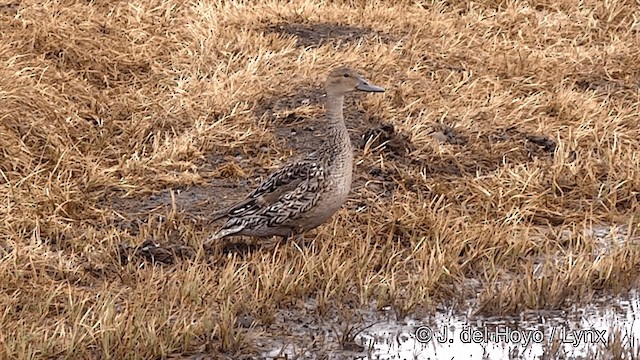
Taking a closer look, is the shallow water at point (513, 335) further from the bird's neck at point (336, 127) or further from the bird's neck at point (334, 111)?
the bird's neck at point (334, 111)

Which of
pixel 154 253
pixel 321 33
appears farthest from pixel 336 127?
pixel 321 33

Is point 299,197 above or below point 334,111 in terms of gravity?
below

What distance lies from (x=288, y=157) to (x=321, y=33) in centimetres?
219

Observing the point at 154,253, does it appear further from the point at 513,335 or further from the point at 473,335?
the point at 513,335

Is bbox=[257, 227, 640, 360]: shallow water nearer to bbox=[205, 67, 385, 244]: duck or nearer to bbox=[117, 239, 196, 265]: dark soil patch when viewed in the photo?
bbox=[205, 67, 385, 244]: duck

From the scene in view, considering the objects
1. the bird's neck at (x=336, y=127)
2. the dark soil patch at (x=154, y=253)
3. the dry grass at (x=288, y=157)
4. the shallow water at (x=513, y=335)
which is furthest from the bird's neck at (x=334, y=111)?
the shallow water at (x=513, y=335)

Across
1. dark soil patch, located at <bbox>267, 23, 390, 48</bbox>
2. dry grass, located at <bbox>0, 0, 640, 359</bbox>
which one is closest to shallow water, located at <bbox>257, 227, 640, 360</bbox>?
dry grass, located at <bbox>0, 0, 640, 359</bbox>

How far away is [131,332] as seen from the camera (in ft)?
17.8

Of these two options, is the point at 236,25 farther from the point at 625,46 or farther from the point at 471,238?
the point at 471,238

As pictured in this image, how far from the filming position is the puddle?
5594 millimetres

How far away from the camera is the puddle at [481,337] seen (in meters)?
5.59

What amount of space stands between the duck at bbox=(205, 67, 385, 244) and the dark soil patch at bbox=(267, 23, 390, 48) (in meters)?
2.99

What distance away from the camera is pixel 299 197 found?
6680 mm

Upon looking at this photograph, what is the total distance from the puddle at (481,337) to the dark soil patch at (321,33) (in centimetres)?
419
